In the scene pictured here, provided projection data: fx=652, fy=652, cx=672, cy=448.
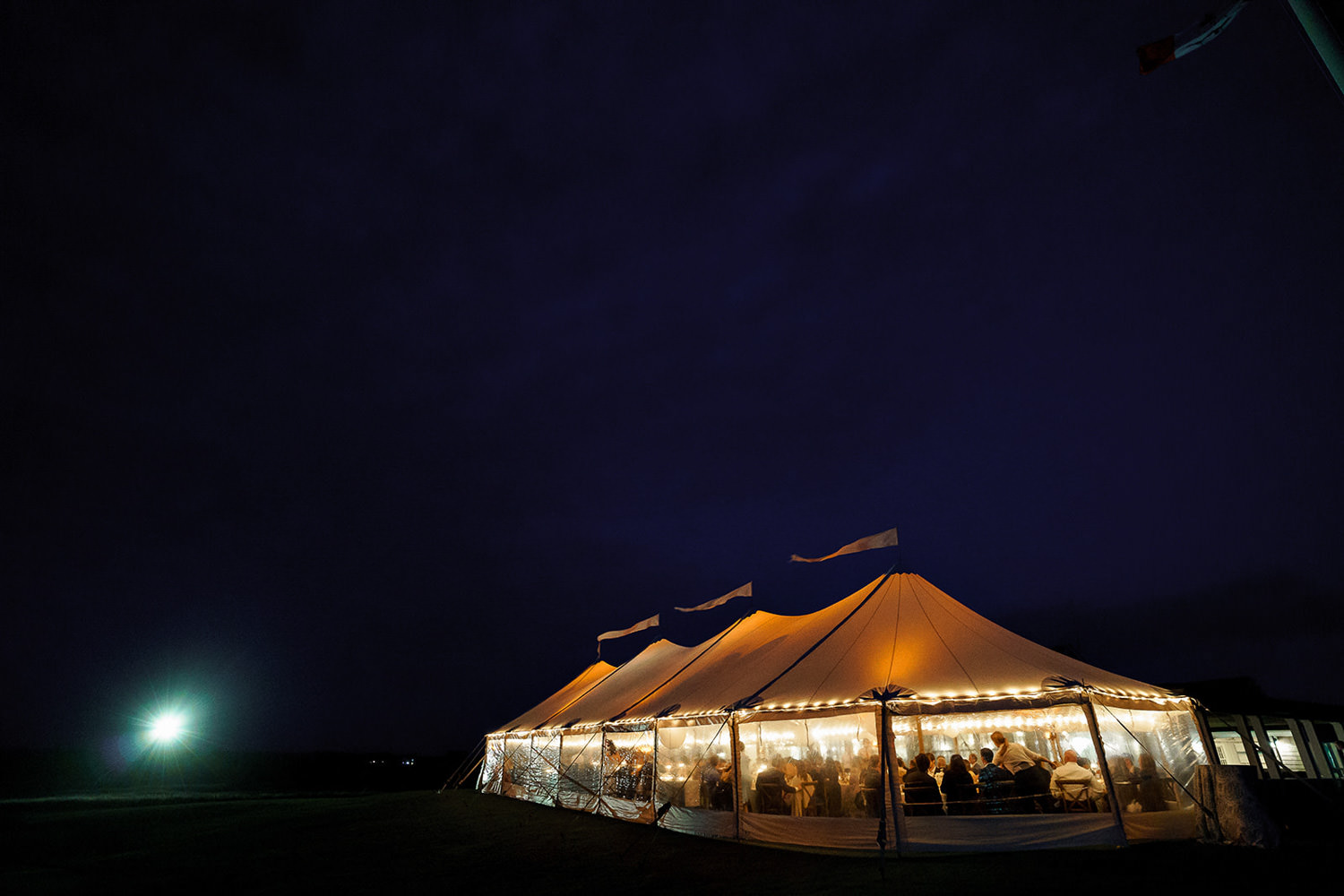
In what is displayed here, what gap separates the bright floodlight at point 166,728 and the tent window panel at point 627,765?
83.6 feet

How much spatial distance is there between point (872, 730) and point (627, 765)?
12.6 feet

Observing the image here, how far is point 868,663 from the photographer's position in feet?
24.7

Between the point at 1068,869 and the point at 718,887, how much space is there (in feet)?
9.16

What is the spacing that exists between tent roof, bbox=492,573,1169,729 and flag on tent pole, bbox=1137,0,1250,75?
5.35 metres

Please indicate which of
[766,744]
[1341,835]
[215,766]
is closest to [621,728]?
[766,744]

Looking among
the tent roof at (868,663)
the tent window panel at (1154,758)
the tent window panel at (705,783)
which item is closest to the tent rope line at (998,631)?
the tent roof at (868,663)

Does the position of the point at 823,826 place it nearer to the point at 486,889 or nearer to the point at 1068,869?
the point at 1068,869

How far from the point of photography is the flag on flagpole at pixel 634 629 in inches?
584

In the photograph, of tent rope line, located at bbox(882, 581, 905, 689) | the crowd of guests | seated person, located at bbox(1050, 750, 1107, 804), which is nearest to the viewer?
the crowd of guests

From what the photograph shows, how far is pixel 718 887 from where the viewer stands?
5.25 m

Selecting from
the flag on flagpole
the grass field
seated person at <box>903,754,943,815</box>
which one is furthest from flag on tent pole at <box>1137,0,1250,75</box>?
the flag on flagpole

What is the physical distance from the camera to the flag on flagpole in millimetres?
14839

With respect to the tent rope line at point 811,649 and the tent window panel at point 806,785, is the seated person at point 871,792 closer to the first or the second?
the tent window panel at point 806,785

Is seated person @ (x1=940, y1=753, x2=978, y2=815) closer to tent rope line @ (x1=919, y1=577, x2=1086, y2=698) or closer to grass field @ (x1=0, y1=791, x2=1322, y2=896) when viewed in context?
grass field @ (x1=0, y1=791, x2=1322, y2=896)
